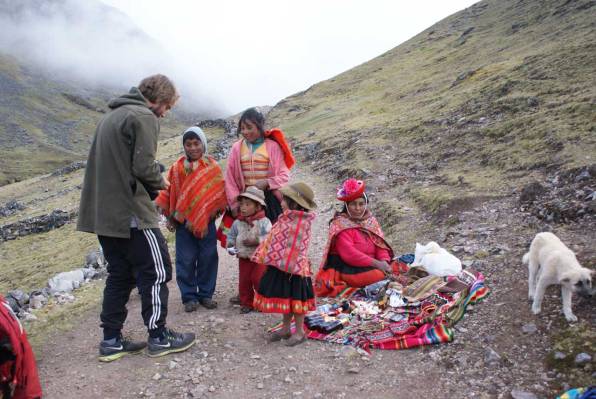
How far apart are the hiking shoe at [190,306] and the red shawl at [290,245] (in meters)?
1.52

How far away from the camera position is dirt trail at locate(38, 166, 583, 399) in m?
3.79

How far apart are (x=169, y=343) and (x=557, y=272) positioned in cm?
373

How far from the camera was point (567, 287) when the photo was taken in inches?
156

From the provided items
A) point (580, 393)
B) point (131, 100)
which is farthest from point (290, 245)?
point (580, 393)

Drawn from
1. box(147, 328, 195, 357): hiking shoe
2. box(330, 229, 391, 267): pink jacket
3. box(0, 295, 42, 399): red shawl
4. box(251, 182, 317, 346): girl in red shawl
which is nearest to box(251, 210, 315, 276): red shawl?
box(251, 182, 317, 346): girl in red shawl

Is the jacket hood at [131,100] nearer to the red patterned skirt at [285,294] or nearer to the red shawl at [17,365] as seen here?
the red shawl at [17,365]

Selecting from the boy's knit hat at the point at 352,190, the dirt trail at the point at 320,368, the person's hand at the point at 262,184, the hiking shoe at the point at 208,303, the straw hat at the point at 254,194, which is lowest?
the dirt trail at the point at 320,368

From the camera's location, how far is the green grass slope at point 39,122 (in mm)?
63688

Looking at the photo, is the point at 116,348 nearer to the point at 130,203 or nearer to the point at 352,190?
the point at 130,203

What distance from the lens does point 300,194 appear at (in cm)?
454

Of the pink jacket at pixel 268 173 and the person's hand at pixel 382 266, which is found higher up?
the pink jacket at pixel 268 173

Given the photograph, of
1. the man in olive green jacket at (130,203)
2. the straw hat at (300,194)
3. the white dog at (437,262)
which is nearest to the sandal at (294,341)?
the man in olive green jacket at (130,203)

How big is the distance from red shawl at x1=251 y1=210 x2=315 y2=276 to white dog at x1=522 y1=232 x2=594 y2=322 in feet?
7.14

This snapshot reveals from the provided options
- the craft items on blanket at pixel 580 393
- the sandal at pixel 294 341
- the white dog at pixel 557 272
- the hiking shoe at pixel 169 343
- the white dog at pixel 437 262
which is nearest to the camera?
the craft items on blanket at pixel 580 393
